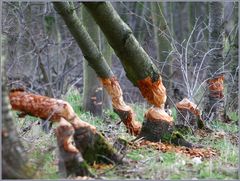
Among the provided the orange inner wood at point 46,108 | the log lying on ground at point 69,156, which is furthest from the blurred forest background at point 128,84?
the orange inner wood at point 46,108

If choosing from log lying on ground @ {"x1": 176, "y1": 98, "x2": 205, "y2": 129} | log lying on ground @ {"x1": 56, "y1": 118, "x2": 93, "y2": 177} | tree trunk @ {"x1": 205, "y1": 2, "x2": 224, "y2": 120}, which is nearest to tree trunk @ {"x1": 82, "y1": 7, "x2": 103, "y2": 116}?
tree trunk @ {"x1": 205, "y1": 2, "x2": 224, "y2": 120}

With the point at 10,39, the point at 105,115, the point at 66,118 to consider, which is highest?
the point at 10,39

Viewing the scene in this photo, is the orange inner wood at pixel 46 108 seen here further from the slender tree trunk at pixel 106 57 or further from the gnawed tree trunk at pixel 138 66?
the slender tree trunk at pixel 106 57

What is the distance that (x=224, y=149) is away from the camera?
5270 mm

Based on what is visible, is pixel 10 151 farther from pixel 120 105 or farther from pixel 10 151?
pixel 120 105

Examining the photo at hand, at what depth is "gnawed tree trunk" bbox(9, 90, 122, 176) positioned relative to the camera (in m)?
3.96

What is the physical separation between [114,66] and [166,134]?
1010cm

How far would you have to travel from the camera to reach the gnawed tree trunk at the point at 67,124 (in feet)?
13.0

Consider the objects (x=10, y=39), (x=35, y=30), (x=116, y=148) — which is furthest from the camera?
(x=35, y=30)

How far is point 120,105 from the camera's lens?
6.27m

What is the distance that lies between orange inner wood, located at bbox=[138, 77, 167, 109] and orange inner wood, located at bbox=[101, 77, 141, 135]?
66 cm

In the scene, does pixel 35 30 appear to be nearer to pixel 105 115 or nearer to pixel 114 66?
pixel 114 66

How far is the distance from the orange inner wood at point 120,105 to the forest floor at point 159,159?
0.14 metres

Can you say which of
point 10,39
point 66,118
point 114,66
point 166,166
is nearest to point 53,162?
point 66,118
